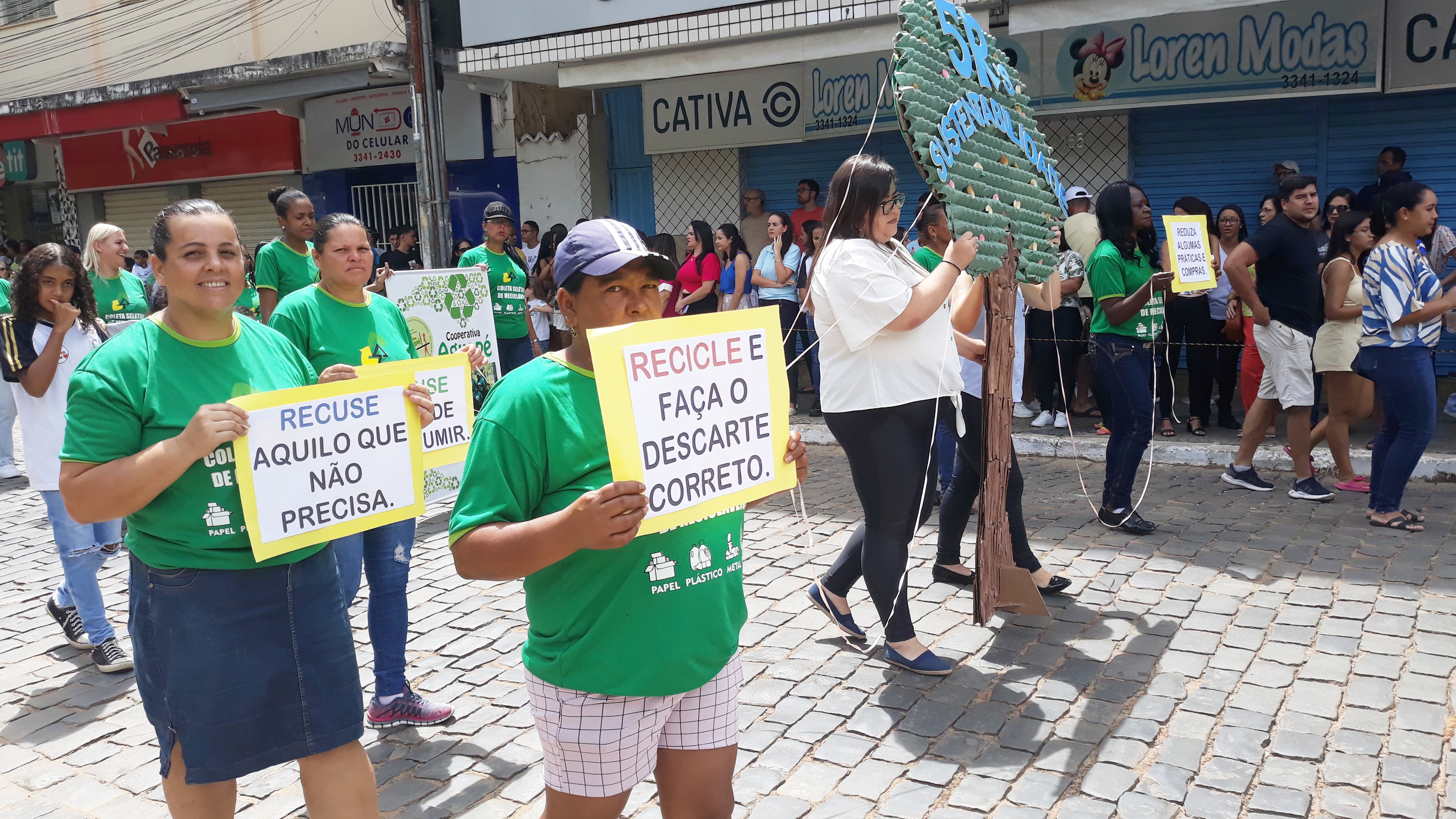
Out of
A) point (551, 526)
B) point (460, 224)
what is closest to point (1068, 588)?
point (551, 526)

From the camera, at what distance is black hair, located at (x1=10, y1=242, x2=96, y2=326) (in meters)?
5.27

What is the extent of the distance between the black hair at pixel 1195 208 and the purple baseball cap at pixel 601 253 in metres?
8.01

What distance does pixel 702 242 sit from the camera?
37.1 feet

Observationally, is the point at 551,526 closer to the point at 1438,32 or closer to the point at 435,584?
the point at 435,584

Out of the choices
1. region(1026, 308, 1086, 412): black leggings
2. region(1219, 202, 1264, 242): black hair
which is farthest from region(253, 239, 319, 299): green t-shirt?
region(1219, 202, 1264, 242): black hair

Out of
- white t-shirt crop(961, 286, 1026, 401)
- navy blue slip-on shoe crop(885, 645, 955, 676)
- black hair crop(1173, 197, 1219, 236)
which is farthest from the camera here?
black hair crop(1173, 197, 1219, 236)

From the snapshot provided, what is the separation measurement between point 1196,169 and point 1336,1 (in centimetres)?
179

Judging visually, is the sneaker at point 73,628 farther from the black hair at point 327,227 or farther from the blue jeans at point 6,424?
the blue jeans at point 6,424

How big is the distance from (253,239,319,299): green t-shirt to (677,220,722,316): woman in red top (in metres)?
5.69

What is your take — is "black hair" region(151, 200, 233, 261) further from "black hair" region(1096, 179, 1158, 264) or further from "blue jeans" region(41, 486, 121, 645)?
"black hair" region(1096, 179, 1158, 264)

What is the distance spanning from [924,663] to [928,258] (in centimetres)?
181

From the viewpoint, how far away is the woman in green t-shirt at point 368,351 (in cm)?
393

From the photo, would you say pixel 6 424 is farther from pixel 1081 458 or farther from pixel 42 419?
pixel 1081 458

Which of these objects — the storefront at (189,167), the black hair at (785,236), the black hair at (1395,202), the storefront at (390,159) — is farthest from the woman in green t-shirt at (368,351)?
the storefront at (189,167)
